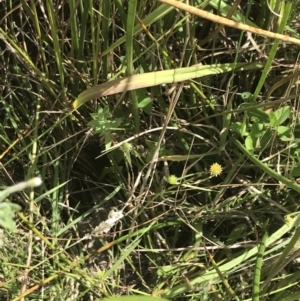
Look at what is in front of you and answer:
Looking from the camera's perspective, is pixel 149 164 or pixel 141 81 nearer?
pixel 141 81

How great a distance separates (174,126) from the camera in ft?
3.55

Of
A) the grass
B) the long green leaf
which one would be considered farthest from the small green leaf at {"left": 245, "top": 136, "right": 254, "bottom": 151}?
the long green leaf

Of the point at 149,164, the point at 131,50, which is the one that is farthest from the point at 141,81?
the point at 149,164

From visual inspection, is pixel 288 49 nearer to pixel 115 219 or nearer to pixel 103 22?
pixel 103 22

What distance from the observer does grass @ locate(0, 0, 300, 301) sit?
1.02 metres

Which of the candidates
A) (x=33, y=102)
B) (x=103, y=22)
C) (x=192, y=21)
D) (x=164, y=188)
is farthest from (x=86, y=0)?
(x=164, y=188)

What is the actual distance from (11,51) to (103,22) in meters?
0.28

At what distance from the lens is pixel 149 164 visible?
1056 mm

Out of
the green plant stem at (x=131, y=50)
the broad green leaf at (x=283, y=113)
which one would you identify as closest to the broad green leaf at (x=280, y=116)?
the broad green leaf at (x=283, y=113)

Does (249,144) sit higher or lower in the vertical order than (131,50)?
lower

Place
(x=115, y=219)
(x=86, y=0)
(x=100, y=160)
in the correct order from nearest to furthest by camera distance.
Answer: (x=86, y=0), (x=115, y=219), (x=100, y=160)

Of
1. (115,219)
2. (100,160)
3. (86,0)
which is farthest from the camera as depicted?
(100,160)

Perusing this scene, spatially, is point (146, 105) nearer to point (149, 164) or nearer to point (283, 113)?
point (149, 164)

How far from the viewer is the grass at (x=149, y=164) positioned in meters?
1.02
